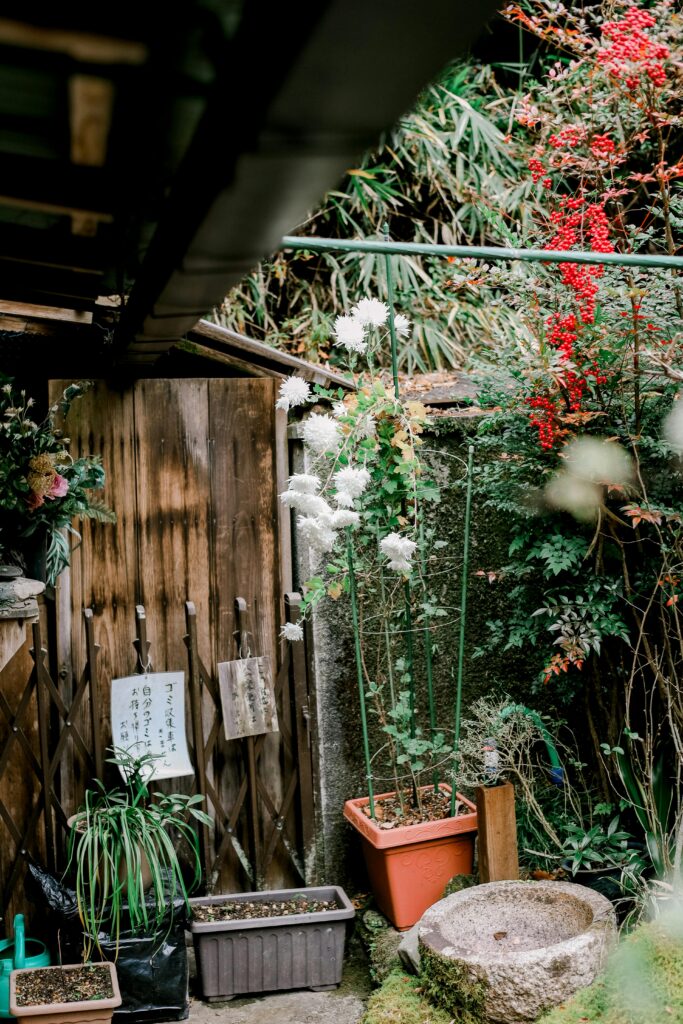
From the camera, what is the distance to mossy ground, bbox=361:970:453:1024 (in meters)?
3.02

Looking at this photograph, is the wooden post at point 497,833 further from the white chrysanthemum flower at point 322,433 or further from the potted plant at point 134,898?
the white chrysanthemum flower at point 322,433

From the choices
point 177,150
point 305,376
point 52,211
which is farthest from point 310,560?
point 177,150

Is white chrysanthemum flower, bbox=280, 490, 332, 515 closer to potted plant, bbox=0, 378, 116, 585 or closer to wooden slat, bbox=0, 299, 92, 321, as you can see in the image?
potted plant, bbox=0, 378, 116, 585

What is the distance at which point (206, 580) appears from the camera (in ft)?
13.3

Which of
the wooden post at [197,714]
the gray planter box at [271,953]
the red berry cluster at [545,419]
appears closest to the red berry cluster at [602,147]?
the red berry cluster at [545,419]

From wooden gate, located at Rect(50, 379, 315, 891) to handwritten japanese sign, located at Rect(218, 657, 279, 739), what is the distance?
8 cm

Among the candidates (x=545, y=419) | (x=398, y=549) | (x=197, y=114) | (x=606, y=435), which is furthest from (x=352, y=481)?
(x=197, y=114)

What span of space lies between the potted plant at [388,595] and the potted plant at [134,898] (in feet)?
2.77

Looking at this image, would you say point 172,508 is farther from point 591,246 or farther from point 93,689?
point 591,246

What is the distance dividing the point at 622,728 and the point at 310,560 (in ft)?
5.08

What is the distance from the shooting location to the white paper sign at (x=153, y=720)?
3848 millimetres

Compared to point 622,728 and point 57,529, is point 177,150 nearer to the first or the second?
point 57,529

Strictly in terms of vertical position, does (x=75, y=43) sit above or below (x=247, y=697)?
above

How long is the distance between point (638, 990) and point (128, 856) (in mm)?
1856
